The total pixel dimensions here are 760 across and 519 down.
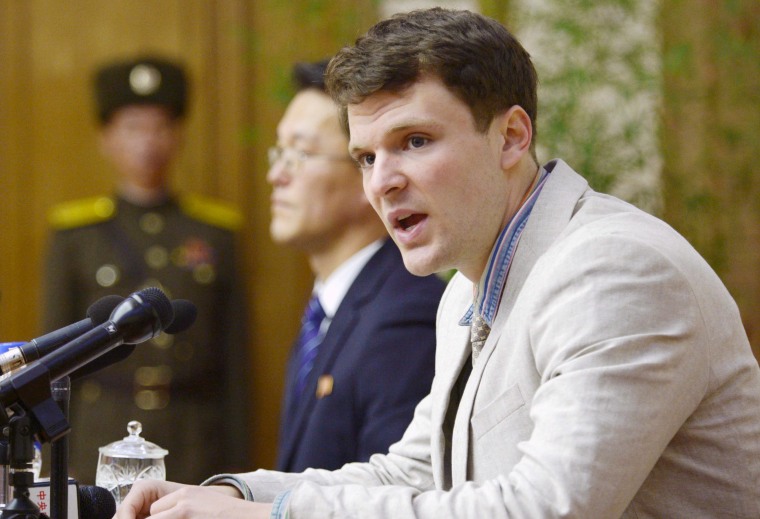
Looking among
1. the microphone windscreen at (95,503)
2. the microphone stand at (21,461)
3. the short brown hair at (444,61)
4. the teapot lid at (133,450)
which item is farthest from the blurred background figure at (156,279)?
the microphone stand at (21,461)

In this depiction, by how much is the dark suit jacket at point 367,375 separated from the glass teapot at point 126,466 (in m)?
0.72

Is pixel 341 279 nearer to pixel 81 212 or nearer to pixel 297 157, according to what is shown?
pixel 297 157

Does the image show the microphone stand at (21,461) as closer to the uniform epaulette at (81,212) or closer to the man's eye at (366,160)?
the man's eye at (366,160)

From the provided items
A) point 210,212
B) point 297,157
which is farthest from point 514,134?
point 210,212

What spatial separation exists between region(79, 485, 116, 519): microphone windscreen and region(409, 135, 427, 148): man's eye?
0.70m

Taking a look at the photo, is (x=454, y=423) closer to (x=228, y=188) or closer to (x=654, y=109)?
(x=654, y=109)

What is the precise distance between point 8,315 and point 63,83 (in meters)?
0.97

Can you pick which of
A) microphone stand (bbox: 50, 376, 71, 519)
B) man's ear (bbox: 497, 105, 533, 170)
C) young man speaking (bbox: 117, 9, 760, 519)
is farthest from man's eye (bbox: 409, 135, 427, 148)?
microphone stand (bbox: 50, 376, 71, 519)

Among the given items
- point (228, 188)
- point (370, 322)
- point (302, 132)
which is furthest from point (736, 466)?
point (228, 188)

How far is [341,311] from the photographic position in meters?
2.88

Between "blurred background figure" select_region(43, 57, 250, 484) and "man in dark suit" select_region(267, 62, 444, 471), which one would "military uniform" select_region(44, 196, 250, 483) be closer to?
"blurred background figure" select_region(43, 57, 250, 484)

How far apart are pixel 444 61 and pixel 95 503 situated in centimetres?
84

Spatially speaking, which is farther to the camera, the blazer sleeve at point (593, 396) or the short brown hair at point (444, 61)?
the short brown hair at point (444, 61)

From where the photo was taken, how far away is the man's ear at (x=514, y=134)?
1806 millimetres
